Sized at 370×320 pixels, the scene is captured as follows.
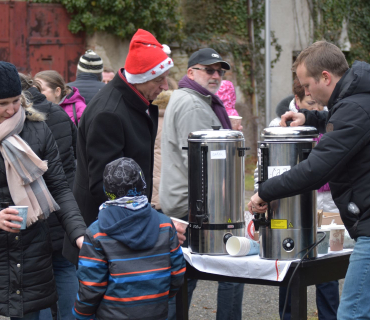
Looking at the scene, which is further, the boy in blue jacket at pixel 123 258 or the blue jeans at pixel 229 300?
the blue jeans at pixel 229 300

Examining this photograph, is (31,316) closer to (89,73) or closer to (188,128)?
(188,128)

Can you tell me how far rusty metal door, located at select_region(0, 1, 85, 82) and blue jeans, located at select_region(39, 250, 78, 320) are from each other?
27.3 ft

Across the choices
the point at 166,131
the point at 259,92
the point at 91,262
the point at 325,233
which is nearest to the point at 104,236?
the point at 91,262

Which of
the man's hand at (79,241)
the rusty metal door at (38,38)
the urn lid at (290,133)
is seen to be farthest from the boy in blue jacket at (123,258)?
the rusty metal door at (38,38)

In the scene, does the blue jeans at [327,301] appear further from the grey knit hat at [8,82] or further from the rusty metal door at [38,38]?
the rusty metal door at [38,38]

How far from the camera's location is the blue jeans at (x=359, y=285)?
8.80 feet

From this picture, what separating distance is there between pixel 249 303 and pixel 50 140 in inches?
113

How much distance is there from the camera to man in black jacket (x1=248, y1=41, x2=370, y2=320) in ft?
8.70

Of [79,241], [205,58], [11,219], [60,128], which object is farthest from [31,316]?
[205,58]

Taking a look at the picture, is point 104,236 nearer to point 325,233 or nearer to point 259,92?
point 325,233

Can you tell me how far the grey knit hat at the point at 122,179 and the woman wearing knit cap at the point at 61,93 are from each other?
2540 mm

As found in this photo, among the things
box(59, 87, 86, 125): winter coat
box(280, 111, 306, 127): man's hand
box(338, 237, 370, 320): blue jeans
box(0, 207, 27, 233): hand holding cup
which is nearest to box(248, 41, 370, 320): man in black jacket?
box(338, 237, 370, 320): blue jeans

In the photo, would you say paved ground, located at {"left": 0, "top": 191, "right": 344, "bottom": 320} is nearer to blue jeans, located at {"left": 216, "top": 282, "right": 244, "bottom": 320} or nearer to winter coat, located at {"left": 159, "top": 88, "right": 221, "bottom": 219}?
blue jeans, located at {"left": 216, "top": 282, "right": 244, "bottom": 320}

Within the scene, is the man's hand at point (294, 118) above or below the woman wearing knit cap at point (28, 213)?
above
